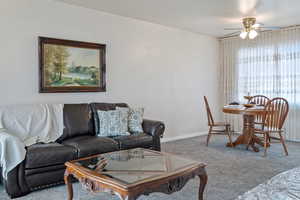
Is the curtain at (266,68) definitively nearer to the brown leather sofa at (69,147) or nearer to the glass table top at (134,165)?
the brown leather sofa at (69,147)

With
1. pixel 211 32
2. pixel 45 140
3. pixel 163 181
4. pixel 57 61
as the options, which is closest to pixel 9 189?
pixel 45 140

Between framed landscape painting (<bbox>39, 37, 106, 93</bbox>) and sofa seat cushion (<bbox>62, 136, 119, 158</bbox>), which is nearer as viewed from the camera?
sofa seat cushion (<bbox>62, 136, 119, 158</bbox>)

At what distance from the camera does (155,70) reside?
197 inches

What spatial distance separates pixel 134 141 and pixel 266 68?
3.78 m

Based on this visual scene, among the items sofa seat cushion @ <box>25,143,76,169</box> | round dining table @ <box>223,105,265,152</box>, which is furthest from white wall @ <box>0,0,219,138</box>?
round dining table @ <box>223,105,265,152</box>

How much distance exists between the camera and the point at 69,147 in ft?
9.32

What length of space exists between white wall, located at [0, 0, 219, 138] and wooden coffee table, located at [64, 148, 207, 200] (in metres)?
1.85

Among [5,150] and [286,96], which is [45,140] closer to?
[5,150]

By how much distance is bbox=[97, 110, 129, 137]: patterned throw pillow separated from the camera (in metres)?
3.50

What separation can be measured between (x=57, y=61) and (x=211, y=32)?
3.63m

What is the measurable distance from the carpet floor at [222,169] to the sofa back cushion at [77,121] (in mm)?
808

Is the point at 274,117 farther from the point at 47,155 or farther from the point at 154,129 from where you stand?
the point at 47,155

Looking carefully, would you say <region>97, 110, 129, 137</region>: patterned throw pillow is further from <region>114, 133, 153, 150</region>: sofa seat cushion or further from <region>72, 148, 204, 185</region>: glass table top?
<region>72, 148, 204, 185</region>: glass table top

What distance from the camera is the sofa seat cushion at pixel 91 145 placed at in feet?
9.50
